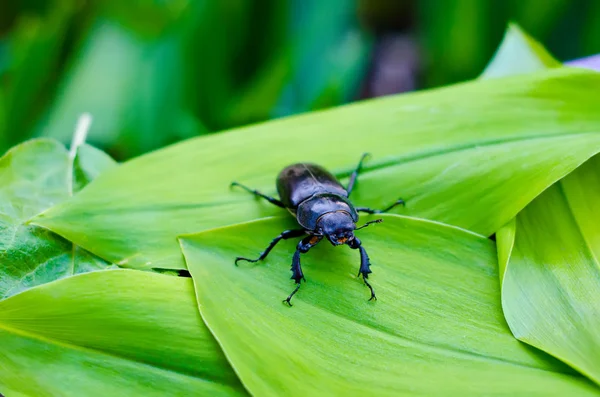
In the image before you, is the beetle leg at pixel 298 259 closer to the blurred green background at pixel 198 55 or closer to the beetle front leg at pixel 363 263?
the beetle front leg at pixel 363 263

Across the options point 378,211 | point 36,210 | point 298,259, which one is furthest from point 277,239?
point 36,210

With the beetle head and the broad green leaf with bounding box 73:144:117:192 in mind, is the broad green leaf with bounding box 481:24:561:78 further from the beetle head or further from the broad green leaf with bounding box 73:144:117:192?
the broad green leaf with bounding box 73:144:117:192

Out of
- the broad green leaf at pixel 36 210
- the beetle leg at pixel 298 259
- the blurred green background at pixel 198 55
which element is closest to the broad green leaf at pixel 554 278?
the beetle leg at pixel 298 259

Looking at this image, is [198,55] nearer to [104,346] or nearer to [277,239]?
[277,239]

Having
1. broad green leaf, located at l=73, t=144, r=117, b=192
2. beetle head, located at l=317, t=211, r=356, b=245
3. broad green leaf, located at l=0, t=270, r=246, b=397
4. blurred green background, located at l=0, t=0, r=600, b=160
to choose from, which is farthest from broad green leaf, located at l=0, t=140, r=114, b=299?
blurred green background, located at l=0, t=0, r=600, b=160

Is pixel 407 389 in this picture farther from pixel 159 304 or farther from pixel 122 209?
pixel 122 209

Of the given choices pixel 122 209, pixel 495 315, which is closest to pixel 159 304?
pixel 122 209
